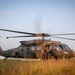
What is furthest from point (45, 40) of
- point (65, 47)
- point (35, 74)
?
point (35, 74)

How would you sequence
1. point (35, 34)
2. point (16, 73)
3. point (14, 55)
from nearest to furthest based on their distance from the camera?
point (16, 73) → point (35, 34) → point (14, 55)

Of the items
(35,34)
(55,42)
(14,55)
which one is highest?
(35,34)

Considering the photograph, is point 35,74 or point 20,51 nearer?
point 35,74

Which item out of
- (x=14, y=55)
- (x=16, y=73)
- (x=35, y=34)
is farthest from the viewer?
(x=14, y=55)

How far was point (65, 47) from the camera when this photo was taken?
13930 mm

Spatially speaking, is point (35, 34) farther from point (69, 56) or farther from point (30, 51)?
point (69, 56)

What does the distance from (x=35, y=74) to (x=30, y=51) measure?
8102 mm

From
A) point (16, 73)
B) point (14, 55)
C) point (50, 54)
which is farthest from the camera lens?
point (14, 55)

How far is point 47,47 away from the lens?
44.9 feet

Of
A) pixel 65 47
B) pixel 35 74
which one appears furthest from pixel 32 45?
pixel 35 74

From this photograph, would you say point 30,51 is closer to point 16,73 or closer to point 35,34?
point 35,34

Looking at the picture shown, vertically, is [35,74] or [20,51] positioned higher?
[35,74]

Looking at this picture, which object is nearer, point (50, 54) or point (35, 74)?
point (35, 74)

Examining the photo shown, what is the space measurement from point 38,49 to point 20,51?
4.85ft
